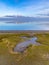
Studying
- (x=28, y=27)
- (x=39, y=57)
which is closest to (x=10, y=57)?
(x=39, y=57)

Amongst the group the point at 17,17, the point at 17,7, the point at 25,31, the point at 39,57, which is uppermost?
the point at 17,7

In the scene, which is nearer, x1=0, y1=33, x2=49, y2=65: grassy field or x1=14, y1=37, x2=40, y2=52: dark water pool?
x1=0, y1=33, x2=49, y2=65: grassy field

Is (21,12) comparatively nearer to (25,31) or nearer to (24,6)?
(24,6)

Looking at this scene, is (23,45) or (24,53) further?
(23,45)

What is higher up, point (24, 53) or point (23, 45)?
point (23, 45)

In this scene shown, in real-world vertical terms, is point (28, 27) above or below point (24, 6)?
below

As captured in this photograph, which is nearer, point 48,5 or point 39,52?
point 39,52

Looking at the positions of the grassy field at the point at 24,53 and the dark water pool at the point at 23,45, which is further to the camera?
the dark water pool at the point at 23,45

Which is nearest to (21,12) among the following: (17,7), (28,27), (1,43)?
(17,7)
